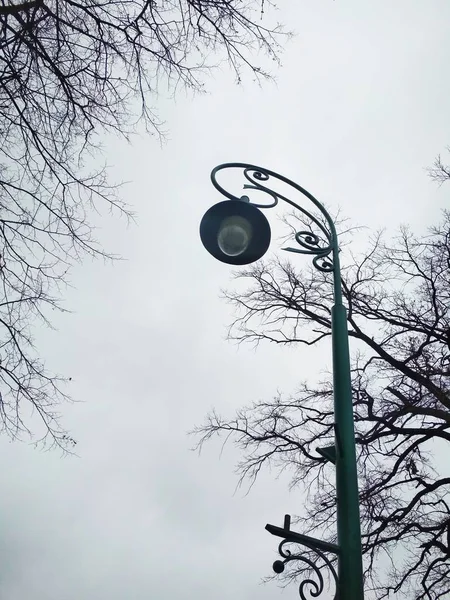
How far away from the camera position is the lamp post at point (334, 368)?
123 inches

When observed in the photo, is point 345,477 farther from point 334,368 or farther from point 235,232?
point 235,232

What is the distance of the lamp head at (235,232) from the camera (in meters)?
4.39

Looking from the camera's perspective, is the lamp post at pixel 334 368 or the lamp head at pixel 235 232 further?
the lamp head at pixel 235 232

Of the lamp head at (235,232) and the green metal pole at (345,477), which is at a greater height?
the lamp head at (235,232)

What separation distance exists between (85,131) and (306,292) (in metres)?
7.19

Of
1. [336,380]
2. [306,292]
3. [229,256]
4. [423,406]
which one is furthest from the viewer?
[306,292]

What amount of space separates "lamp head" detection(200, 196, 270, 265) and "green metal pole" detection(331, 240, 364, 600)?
735 mm

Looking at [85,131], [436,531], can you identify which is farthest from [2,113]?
[436,531]

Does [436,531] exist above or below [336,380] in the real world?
above

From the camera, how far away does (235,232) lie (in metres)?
4.41

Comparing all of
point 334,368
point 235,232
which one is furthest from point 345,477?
point 235,232

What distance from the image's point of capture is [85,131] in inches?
212

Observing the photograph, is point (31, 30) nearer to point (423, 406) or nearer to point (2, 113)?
point (2, 113)

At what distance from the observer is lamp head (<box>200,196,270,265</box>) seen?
4.39 metres
